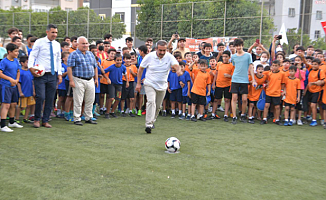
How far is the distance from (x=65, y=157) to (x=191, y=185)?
2.03m

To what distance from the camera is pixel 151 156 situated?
526 cm

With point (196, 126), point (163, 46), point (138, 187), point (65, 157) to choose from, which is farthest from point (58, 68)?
point (138, 187)

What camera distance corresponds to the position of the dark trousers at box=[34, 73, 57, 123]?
712 cm

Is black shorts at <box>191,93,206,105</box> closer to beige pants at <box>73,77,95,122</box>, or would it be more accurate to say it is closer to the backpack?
the backpack

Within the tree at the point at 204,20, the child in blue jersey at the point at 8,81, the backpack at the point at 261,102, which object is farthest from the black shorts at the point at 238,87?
the tree at the point at 204,20

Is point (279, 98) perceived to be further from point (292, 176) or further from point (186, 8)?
point (186, 8)

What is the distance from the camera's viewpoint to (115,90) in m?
9.39

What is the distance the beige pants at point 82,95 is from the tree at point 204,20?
44.8 feet

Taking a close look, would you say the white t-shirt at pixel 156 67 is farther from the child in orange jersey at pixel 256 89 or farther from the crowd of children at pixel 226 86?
the child in orange jersey at pixel 256 89

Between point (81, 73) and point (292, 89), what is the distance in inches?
218

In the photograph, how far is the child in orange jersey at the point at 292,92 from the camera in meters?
9.11

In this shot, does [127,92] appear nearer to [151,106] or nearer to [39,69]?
[151,106]

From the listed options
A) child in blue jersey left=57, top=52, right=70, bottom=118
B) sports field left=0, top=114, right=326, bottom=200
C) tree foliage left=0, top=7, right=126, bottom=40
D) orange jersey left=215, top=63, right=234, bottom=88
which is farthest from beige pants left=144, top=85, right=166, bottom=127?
tree foliage left=0, top=7, right=126, bottom=40

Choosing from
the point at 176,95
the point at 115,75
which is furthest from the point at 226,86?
the point at 115,75
